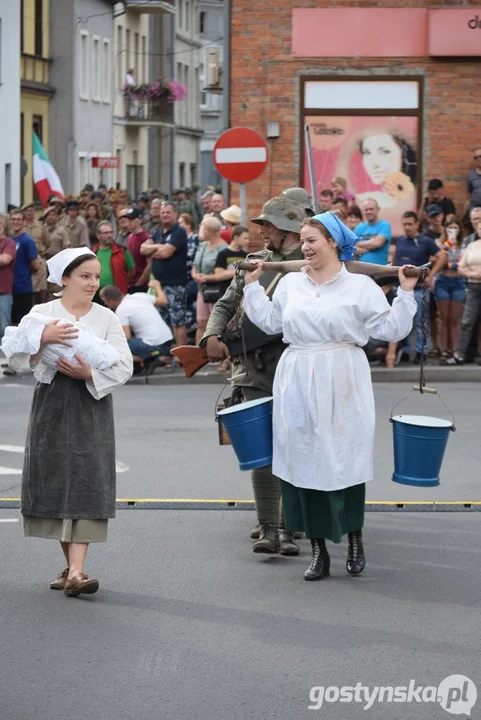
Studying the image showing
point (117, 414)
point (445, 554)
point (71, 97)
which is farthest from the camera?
point (71, 97)

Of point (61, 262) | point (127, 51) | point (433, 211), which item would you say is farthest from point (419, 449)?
point (127, 51)

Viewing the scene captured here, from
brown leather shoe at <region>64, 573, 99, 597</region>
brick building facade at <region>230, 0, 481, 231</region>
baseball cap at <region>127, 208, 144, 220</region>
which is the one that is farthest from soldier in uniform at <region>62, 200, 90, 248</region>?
brown leather shoe at <region>64, 573, 99, 597</region>

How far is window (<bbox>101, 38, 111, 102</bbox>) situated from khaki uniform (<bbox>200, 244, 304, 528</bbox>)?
150ft

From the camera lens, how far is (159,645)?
6.74 meters

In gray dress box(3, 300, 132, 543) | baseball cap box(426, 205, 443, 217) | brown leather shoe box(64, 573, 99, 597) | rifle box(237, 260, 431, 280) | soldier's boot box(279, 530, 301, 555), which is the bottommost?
soldier's boot box(279, 530, 301, 555)

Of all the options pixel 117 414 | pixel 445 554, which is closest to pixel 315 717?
pixel 445 554

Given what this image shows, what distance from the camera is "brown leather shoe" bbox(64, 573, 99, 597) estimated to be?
7598 mm

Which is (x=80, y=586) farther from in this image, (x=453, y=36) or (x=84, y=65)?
(x=84, y=65)

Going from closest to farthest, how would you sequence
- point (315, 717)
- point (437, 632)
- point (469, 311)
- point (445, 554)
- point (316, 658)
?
point (315, 717) < point (316, 658) < point (437, 632) < point (445, 554) < point (469, 311)

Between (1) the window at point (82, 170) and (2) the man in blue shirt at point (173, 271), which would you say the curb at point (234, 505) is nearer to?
(2) the man in blue shirt at point (173, 271)

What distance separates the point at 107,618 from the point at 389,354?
10975 mm

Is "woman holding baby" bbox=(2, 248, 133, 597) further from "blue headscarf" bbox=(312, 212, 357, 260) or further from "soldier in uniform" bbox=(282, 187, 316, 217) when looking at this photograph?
"soldier in uniform" bbox=(282, 187, 316, 217)

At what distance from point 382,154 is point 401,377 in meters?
5.13

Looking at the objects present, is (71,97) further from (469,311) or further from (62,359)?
(62,359)
